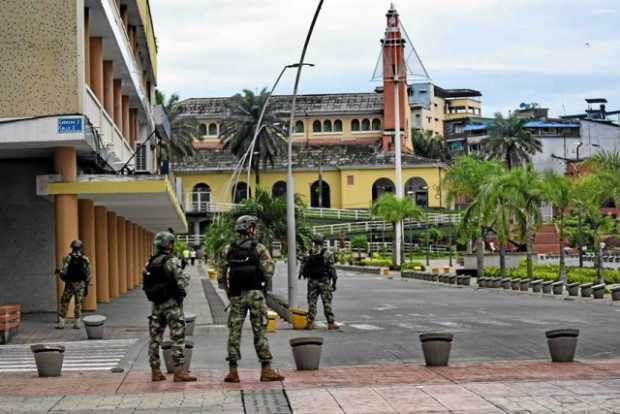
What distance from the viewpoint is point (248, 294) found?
50.2 feet

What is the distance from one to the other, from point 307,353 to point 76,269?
392 inches

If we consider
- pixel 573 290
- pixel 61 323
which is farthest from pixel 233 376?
pixel 573 290

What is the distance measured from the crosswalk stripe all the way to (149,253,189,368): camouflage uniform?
2.95 meters

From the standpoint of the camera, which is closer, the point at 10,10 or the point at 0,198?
the point at 10,10

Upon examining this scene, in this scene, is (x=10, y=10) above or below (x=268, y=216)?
above

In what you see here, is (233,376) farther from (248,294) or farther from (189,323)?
(189,323)

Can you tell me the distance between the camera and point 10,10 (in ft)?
88.2

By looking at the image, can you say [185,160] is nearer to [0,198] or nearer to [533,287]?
[533,287]

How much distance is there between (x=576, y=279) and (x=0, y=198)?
95.7 ft

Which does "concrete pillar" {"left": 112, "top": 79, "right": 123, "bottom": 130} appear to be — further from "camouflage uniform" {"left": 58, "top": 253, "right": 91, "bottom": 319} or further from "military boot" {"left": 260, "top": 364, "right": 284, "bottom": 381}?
"military boot" {"left": 260, "top": 364, "right": 284, "bottom": 381}

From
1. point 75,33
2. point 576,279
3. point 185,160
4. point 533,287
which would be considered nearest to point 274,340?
point 75,33

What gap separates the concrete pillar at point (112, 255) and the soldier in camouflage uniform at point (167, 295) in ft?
84.7

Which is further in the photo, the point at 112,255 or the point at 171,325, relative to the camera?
the point at 112,255

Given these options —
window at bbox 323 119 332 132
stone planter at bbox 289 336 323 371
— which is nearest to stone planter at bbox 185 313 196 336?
stone planter at bbox 289 336 323 371
